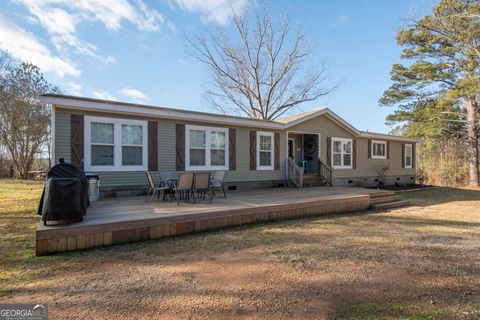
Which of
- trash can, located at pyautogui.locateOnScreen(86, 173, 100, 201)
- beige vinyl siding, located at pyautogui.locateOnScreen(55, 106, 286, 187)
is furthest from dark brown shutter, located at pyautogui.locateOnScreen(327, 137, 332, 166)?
trash can, located at pyautogui.locateOnScreen(86, 173, 100, 201)

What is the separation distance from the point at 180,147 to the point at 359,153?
32.0 ft

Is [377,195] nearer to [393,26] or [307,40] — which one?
[393,26]

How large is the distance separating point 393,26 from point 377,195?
41.4 feet

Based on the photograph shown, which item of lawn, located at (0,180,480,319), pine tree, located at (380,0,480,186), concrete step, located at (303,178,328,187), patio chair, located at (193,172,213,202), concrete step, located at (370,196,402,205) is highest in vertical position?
pine tree, located at (380,0,480,186)

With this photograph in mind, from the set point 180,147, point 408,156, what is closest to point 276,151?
point 180,147

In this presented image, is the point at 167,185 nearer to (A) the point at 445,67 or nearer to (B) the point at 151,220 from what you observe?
(B) the point at 151,220

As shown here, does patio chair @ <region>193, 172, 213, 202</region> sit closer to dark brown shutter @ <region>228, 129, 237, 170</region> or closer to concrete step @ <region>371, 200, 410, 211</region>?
dark brown shutter @ <region>228, 129, 237, 170</region>

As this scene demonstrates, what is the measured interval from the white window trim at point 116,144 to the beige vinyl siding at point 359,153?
6.10m

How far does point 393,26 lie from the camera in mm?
16156

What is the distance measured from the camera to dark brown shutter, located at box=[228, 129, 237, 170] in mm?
9914

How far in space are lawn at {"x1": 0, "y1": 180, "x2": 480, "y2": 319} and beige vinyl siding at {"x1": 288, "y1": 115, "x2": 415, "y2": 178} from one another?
7.45 meters

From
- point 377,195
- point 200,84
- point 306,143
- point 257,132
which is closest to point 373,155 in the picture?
point 306,143

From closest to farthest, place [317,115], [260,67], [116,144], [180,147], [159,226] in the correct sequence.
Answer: [159,226]
[116,144]
[180,147]
[317,115]
[260,67]

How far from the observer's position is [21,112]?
59.3 ft
